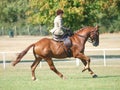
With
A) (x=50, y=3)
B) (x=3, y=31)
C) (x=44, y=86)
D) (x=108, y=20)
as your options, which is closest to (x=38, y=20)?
(x=50, y=3)

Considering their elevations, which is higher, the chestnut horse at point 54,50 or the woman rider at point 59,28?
the woman rider at point 59,28

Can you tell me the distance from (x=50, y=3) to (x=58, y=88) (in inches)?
971

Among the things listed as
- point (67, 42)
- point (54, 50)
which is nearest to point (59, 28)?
point (67, 42)

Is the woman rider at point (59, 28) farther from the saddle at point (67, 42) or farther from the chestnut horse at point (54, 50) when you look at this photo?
the chestnut horse at point (54, 50)

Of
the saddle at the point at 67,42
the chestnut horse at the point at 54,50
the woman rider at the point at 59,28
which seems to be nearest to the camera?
the woman rider at the point at 59,28

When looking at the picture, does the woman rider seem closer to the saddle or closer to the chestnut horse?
the saddle

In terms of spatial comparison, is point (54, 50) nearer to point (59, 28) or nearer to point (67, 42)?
point (67, 42)

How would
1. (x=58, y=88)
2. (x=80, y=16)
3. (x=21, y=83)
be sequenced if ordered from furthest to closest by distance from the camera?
(x=80, y=16) → (x=21, y=83) → (x=58, y=88)

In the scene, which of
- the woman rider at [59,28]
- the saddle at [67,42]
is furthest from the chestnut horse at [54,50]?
the woman rider at [59,28]

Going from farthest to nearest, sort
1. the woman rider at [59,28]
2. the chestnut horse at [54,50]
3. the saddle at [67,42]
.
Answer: the saddle at [67,42], the chestnut horse at [54,50], the woman rider at [59,28]

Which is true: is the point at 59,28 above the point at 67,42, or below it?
above

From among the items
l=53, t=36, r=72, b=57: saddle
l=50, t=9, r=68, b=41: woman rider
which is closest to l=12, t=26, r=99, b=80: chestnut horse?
l=53, t=36, r=72, b=57: saddle

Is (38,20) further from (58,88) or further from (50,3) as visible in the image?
(58,88)

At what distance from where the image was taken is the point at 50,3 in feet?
134
